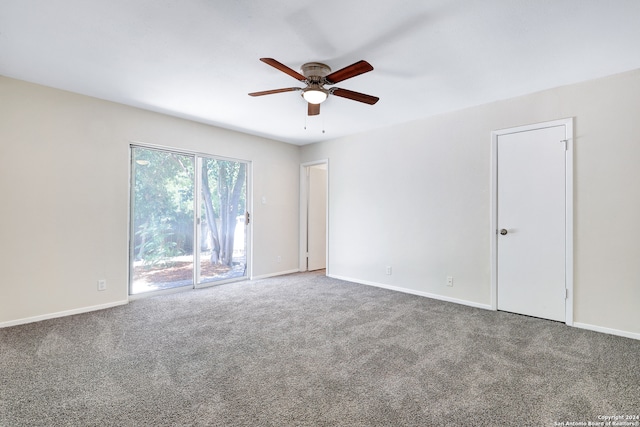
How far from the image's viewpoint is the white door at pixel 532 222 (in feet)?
10.2

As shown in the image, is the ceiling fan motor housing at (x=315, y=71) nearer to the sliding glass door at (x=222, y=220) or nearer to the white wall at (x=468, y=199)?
the white wall at (x=468, y=199)

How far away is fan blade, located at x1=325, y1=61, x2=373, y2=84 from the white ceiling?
0.78 feet

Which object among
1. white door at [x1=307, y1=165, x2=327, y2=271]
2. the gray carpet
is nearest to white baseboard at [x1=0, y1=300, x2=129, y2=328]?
the gray carpet

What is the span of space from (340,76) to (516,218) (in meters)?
2.60

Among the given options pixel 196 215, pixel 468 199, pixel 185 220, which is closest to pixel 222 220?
pixel 196 215

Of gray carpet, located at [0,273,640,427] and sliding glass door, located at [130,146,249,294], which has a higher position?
sliding glass door, located at [130,146,249,294]

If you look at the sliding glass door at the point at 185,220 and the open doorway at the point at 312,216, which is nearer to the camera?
the sliding glass door at the point at 185,220

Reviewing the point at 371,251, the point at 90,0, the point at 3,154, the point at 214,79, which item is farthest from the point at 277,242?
the point at 90,0

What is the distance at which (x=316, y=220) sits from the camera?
616cm

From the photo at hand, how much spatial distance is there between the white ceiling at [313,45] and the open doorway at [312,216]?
255 centimetres

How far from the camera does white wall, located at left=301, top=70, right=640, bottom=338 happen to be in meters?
2.77

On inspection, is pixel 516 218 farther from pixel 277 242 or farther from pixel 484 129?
pixel 277 242

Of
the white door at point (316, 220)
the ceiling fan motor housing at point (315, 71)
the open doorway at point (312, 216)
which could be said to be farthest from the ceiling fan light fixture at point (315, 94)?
the white door at point (316, 220)

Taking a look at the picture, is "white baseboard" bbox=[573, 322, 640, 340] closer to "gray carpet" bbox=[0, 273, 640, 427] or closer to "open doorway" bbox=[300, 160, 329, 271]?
"gray carpet" bbox=[0, 273, 640, 427]
